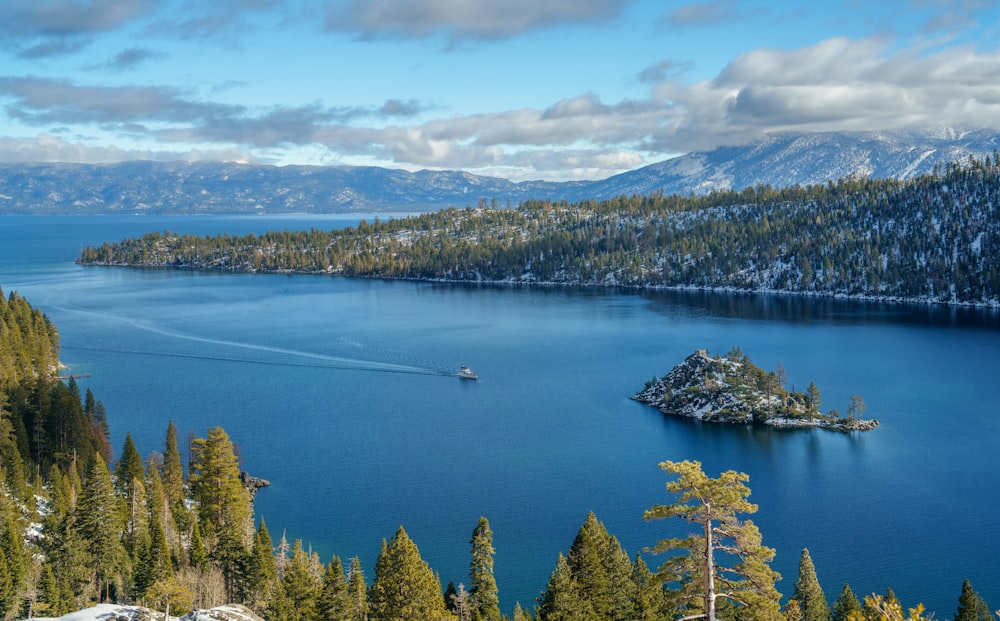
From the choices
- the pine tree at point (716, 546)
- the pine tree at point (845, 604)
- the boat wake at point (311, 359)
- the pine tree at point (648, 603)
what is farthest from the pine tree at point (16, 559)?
the boat wake at point (311, 359)

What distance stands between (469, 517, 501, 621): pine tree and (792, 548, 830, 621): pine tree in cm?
1776

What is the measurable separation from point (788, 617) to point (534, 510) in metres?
37.8

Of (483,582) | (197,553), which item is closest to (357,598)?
(483,582)

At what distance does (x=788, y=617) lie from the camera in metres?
35.0

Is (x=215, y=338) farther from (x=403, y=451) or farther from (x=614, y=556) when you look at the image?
(x=614, y=556)

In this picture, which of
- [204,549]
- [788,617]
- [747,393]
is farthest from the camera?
[747,393]

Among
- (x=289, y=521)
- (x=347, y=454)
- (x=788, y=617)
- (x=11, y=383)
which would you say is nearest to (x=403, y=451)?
(x=347, y=454)

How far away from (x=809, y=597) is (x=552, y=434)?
47.1m

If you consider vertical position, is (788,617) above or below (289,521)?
above

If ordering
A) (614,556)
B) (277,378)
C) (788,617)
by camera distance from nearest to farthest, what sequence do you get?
(788,617) < (614,556) < (277,378)

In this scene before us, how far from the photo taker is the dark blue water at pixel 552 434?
2581 inches

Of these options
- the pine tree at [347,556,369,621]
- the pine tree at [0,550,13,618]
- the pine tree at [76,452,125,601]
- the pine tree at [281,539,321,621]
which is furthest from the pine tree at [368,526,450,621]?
the pine tree at [76,452,125,601]

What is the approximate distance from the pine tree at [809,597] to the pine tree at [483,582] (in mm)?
17755

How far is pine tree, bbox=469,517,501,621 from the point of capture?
159ft
